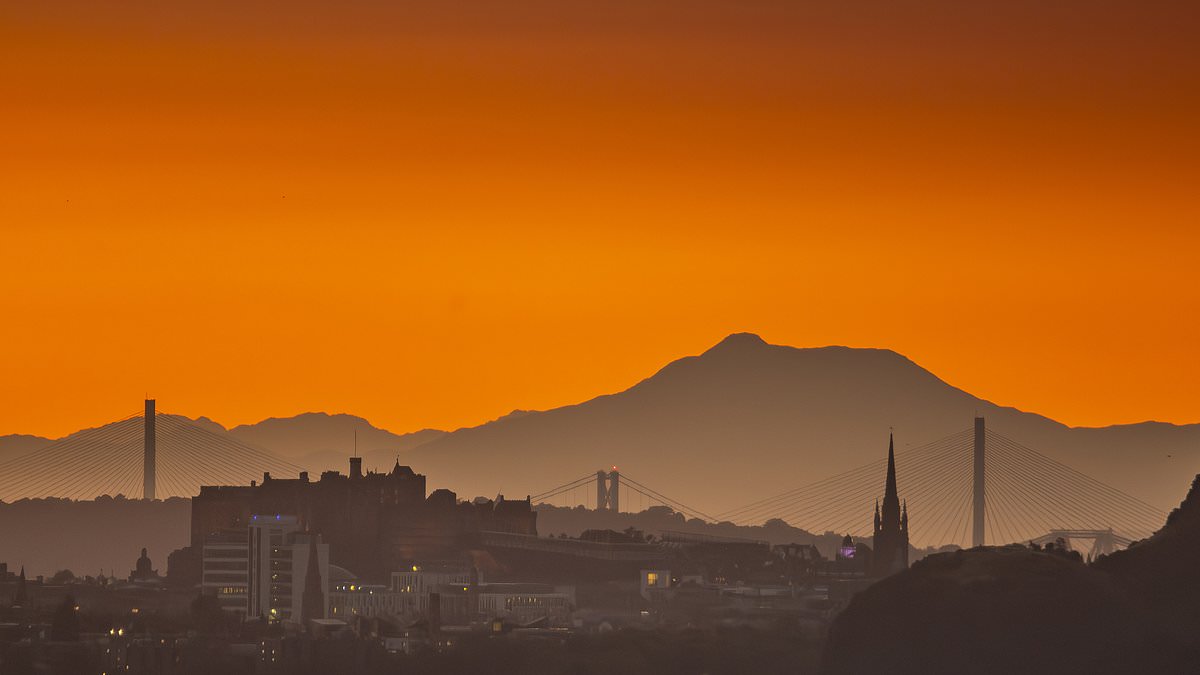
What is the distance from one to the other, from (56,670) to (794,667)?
1763 inches

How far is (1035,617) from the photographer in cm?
14212

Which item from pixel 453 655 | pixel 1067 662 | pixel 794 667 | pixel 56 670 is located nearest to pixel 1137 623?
pixel 1067 662

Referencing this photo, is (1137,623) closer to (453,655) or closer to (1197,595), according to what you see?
(1197,595)

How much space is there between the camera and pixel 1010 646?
464 feet

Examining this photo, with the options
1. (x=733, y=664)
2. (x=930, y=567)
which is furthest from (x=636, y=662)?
(x=930, y=567)

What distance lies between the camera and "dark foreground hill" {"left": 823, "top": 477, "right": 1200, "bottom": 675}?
140500 mm

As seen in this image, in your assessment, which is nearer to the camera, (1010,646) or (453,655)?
(1010,646)

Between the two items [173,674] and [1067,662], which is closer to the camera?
[1067,662]

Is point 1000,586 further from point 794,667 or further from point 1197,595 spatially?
point 794,667

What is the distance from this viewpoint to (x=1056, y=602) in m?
143

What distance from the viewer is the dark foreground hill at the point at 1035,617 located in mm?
140500

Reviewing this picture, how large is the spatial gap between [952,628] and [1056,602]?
4777mm

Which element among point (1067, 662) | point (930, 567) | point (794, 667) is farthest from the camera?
point (794, 667)

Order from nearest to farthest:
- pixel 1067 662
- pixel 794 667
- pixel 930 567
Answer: pixel 1067 662 < pixel 930 567 < pixel 794 667
